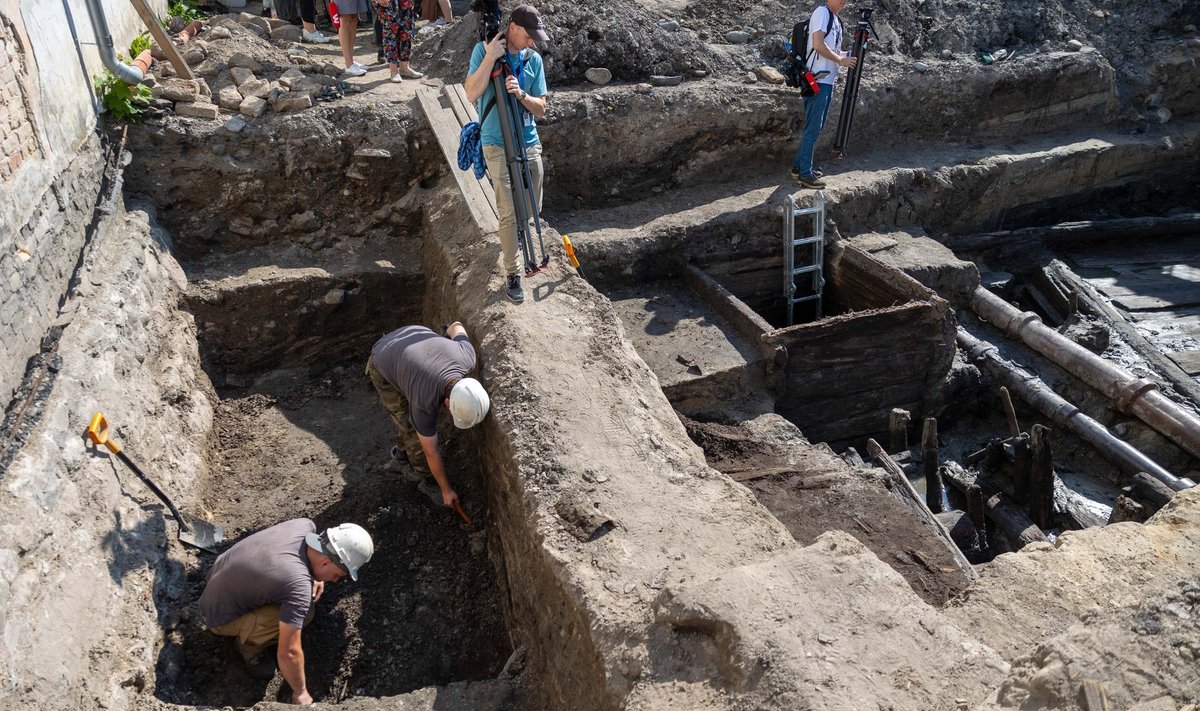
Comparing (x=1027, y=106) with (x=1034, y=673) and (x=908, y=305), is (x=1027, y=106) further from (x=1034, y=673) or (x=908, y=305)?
(x=1034, y=673)

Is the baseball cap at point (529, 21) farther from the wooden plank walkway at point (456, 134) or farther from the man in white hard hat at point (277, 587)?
the man in white hard hat at point (277, 587)

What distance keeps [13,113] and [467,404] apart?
321 cm

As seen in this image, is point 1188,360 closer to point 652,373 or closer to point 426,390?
point 652,373

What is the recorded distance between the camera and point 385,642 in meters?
4.70

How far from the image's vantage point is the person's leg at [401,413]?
529 centimetres

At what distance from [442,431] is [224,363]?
2.04m

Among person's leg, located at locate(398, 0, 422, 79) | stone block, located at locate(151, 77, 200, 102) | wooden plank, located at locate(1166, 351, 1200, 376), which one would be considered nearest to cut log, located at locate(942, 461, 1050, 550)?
wooden plank, located at locate(1166, 351, 1200, 376)

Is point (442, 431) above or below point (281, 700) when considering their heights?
above

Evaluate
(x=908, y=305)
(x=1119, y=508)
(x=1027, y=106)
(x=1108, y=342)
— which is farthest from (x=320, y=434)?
(x=1027, y=106)

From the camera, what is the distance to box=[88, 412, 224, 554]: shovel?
451cm

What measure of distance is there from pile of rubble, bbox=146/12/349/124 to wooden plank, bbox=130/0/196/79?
0.09 m

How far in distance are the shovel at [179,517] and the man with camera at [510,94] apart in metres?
2.24

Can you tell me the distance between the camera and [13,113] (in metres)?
5.10

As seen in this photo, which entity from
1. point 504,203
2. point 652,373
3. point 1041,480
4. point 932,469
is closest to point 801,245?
point 932,469
